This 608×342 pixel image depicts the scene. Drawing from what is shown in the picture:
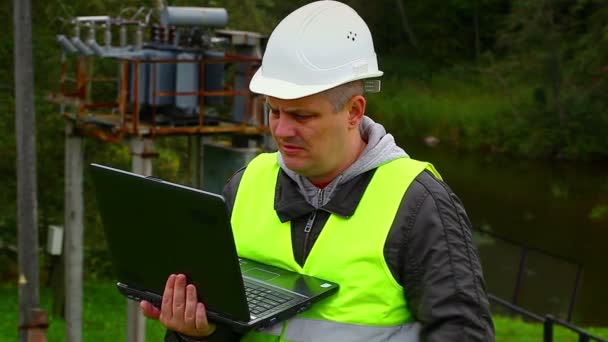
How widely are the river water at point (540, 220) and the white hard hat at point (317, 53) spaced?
10.6 m

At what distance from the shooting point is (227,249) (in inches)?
90.9

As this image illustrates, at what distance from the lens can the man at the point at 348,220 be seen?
2383 millimetres

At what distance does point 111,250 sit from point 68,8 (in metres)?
9.83

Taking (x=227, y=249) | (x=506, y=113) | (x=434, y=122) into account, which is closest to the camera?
(x=227, y=249)

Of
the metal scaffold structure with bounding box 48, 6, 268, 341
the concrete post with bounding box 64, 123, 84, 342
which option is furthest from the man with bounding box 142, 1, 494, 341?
the concrete post with bounding box 64, 123, 84, 342

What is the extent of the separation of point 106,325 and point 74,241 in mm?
2743

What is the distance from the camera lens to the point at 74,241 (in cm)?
1108

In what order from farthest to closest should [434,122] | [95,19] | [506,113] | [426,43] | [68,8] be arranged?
[426,43] < [434,122] < [506,113] < [68,8] < [95,19]

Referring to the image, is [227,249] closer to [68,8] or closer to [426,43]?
[68,8]

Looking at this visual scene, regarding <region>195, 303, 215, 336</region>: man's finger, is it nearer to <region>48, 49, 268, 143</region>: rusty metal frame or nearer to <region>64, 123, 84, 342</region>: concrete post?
<region>48, 49, 268, 143</region>: rusty metal frame

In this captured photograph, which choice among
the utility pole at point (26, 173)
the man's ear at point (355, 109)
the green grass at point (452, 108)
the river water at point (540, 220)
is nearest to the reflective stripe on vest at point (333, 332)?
the man's ear at point (355, 109)

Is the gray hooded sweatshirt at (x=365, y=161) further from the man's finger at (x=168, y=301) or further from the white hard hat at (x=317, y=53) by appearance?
the man's finger at (x=168, y=301)

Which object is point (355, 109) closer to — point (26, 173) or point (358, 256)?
point (358, 256)

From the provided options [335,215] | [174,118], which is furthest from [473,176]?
[335,215]
